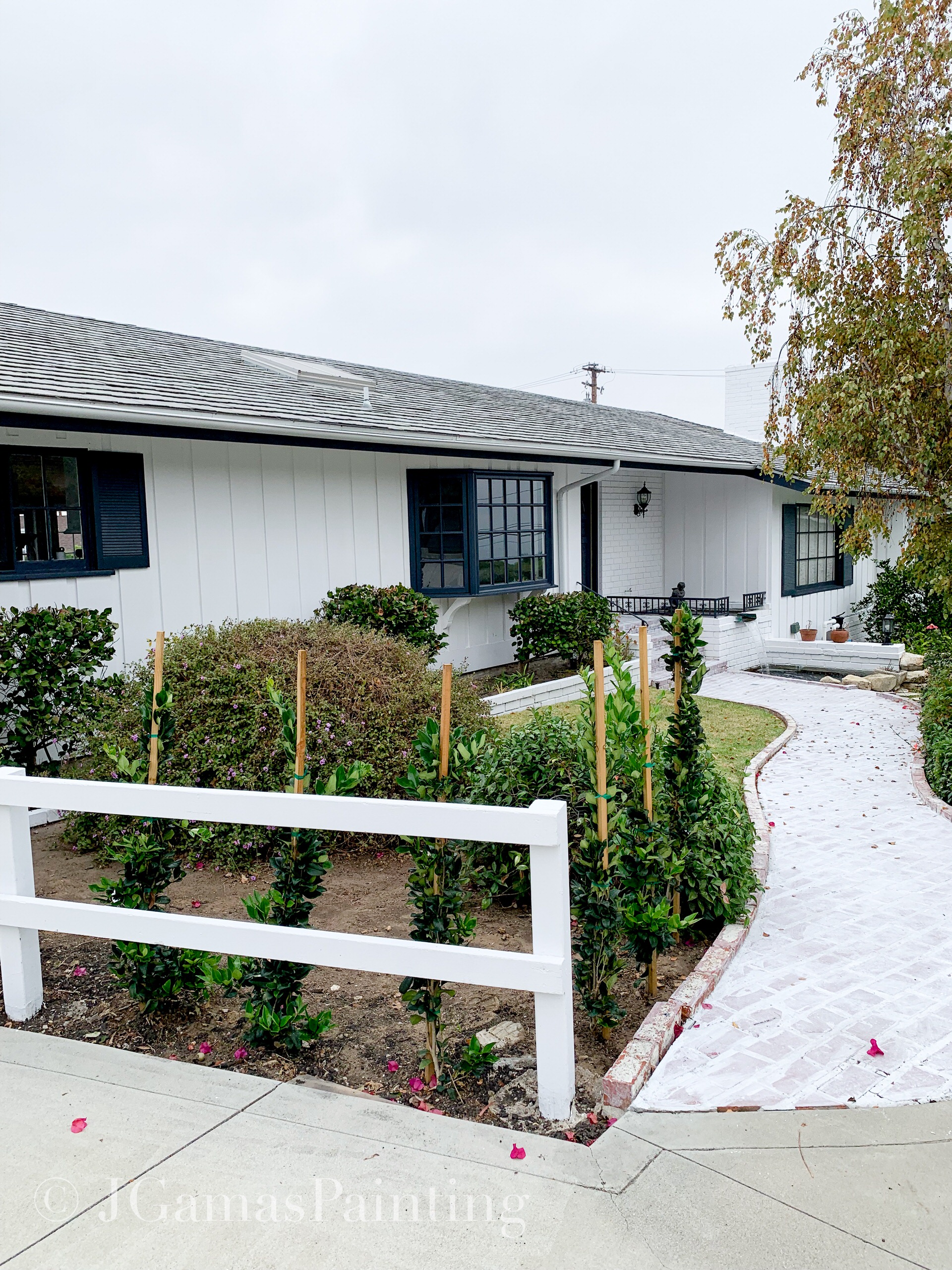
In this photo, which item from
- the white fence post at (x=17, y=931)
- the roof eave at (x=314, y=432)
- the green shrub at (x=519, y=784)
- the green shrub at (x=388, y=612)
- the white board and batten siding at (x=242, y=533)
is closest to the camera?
the white fence post at (x=17, y=931)

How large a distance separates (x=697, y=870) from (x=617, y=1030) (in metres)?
0.98

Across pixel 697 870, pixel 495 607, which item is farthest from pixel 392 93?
pixel 697 870

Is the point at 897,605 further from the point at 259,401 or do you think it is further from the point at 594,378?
the point at 594,378

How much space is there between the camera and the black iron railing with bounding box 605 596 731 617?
47.1 ft

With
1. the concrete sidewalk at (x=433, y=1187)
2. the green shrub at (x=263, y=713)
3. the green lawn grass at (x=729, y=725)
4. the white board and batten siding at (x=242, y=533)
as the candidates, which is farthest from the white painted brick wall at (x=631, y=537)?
the concrete sidewalk at (x=433, y=1187)

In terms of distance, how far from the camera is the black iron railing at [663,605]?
14.3 meters

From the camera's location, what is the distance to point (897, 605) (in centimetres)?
1725

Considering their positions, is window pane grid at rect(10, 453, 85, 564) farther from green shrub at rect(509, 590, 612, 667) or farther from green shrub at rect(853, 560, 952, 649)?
green shrub at rect(853, 560, 952, 649)

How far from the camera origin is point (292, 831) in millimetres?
3434

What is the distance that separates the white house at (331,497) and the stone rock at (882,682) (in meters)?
2.26

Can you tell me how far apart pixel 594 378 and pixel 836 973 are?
1654 inches

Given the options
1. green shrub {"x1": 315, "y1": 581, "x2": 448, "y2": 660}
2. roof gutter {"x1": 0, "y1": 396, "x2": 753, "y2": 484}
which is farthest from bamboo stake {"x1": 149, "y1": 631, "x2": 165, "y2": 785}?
green shrub {"x1": 315, "y1": 581, "x2": 448, "y2": 660}

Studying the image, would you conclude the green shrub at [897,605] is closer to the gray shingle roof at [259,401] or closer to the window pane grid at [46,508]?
the gray shingle roof at [259,401]

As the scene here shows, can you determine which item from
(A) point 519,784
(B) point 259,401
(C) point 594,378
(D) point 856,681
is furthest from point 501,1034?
(C) point 594,378
